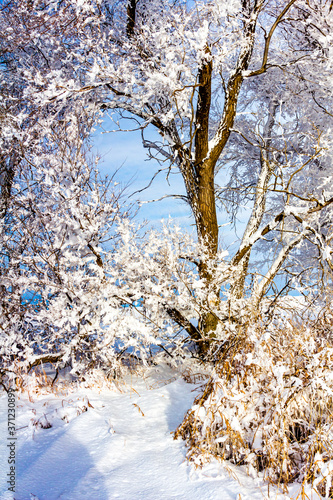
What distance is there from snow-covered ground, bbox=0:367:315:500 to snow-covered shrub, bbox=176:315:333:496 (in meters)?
0.13

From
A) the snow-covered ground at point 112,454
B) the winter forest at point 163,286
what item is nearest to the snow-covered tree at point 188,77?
the winter forest at point 163,286

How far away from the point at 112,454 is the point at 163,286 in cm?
281

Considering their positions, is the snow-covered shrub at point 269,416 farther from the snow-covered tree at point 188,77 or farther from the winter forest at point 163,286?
the snow-covered tree at point 188,77

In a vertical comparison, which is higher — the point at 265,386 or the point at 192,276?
the point at 192,276

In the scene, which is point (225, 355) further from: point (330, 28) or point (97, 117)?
point (330, 28)

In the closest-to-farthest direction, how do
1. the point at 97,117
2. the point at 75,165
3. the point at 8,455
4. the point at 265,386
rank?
the point at 265,386 → the point at 8,455 → the point at 75,165 → the point at 97,117

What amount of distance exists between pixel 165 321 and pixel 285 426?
379cm

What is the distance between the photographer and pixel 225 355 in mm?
3318

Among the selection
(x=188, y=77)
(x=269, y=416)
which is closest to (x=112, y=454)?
(x=269, y=416)

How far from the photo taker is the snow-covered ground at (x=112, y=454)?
2.44 metres

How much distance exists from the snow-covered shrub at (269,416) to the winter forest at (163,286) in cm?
1

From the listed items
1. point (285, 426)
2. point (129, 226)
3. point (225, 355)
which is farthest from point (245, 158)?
point (285, 426)

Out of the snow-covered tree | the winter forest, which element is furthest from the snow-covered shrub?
the snow-covered tree

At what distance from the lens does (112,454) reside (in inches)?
114
